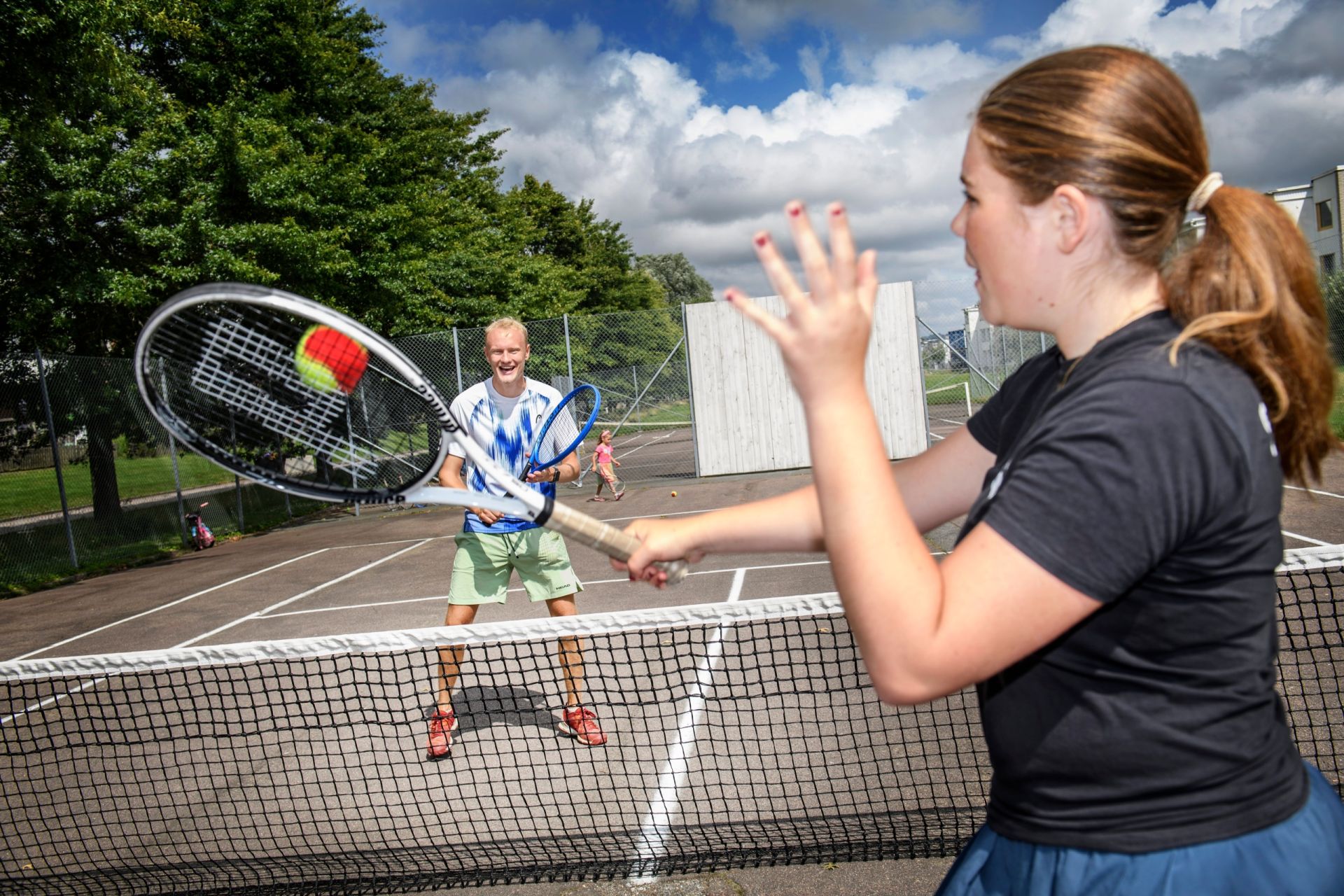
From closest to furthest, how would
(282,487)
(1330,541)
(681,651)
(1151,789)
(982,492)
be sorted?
1. (1151,789)
2. (982,492)
3. (282,487)
4. (681,651)
5. (1330,541)

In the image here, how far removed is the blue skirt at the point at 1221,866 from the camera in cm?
115

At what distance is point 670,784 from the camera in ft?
13.6

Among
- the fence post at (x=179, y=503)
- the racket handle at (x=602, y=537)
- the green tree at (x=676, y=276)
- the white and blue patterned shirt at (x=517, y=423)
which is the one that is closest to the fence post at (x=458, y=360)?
the fence post at (x=179, y=503)

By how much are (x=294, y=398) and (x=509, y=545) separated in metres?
2.37

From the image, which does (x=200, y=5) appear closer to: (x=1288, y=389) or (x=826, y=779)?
(x=826, y=779)

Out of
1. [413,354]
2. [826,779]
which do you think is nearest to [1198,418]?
A: [826,779]

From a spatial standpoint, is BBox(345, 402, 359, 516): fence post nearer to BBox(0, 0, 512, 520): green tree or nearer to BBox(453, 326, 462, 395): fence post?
BBox(0, 0, 512, 520): green tree

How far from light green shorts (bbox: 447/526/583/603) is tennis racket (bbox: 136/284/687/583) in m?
1.91

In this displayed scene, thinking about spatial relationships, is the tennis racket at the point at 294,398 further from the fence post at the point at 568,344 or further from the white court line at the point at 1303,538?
the fence post at the point at 568,344

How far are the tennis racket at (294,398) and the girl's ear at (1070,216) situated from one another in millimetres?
948

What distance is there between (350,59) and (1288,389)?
913 inches

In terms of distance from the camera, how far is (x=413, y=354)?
18.0 metres

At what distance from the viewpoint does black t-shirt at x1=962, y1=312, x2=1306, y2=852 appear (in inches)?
41.2

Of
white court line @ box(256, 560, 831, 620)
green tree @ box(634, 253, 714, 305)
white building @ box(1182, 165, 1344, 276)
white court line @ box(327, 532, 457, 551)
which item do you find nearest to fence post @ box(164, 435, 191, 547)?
white court line @ box(327, 532, 457, 551)
